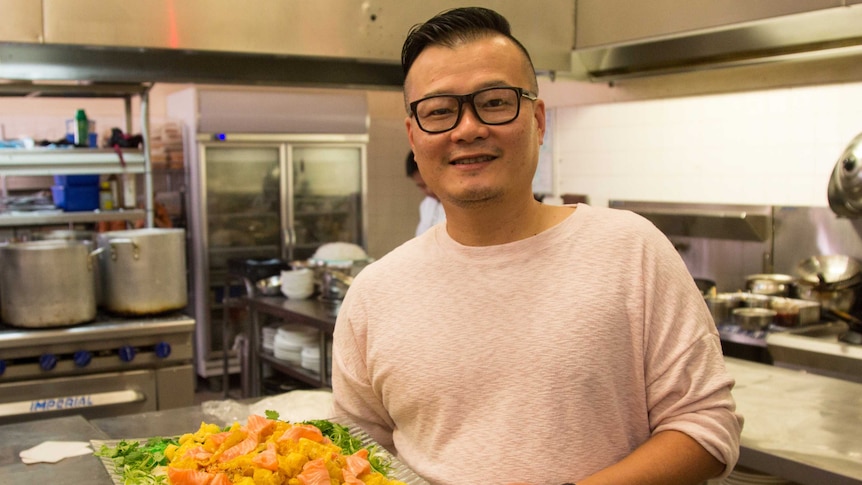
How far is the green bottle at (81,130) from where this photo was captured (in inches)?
176

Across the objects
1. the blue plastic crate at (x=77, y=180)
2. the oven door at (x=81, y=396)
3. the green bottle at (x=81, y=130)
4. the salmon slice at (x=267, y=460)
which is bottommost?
the oven door at (x=81, y=396)

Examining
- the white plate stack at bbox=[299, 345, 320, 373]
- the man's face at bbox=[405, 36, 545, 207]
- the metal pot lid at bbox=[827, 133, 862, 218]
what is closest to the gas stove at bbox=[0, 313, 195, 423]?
the white plate stack at bbox=[299, 345, 320, 373]

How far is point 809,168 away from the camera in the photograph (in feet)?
14.4

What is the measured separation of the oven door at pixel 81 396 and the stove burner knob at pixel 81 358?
2.9 inches

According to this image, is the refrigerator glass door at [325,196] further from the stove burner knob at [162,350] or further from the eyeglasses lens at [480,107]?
the eyeglasses lens at [480,107]

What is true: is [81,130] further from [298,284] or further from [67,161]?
[298,284]

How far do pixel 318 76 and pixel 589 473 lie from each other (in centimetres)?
205

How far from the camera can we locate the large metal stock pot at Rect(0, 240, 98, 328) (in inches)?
142

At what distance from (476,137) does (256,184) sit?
5.83 metres

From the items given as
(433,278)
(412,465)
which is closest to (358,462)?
(412,465)

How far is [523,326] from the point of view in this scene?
4.65 feet

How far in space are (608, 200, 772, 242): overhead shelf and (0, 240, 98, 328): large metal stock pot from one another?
3.30 m

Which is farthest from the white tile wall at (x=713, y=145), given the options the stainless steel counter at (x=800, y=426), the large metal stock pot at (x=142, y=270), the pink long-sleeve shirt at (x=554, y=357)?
the pink long-sleeve shirt at (x=554, y=357)

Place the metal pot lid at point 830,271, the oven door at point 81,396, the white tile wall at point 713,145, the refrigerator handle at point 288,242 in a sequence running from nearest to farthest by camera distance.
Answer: the oven door at point 81,396 → the metal pot lid at point 830,271 → the white tile wall at point 713,145 → the refrigerator handle at point 288,242
